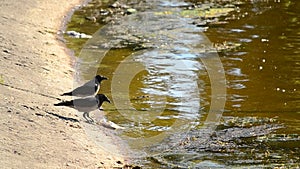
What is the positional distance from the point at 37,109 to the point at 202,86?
11.4ft

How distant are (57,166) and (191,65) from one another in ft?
21.1

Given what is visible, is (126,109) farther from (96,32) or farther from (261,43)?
(96,32)

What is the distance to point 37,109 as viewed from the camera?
10102 millimetres

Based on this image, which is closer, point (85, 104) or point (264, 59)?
point (85, 104)

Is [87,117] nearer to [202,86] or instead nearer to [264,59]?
[202,86]

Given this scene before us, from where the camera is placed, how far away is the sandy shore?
27.2 feet

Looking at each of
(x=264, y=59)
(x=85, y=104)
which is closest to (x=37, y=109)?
(x=85, y=104)

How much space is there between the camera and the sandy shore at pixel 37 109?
8.30 meters

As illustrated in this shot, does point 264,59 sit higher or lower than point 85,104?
lower

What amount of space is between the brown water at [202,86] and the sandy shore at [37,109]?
26.5 inches

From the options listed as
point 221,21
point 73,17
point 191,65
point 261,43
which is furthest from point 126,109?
point 73,17

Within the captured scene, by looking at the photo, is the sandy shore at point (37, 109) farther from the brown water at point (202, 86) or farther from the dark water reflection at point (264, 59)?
the dark water reflection at point (264, 59)

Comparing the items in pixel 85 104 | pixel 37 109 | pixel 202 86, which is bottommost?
pixel 202 86

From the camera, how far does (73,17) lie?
20109 millimetres
